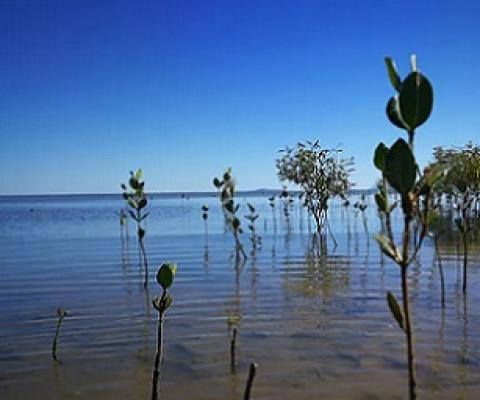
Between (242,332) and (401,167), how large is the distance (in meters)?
7.33

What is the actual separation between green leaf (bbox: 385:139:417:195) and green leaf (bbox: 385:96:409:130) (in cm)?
11

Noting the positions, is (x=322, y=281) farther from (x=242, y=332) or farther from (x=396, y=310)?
(x=396, y=310)

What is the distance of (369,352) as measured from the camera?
8602mm

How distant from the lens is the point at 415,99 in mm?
3029

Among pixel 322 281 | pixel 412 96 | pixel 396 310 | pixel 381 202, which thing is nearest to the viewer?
pixel 412 96

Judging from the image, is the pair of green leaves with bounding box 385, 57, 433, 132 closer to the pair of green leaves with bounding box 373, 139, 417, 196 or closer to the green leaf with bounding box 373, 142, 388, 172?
the pair of green leaves with bounding box 373, 139, 417, 196

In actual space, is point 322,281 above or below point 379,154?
below

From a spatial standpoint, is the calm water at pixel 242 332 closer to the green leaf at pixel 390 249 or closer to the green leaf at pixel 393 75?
the green leaf at pixel 390 249

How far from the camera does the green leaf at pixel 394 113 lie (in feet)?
10.5

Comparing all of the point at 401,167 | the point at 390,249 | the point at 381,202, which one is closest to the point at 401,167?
the point at 401,167

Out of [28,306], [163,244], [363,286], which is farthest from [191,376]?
[163,244]

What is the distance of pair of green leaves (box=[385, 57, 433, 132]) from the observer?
2.99m

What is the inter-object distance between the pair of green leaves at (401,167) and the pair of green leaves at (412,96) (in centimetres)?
12

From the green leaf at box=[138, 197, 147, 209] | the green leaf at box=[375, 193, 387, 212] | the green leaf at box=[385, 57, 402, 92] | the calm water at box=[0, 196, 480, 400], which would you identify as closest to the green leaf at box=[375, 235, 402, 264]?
the green leaf at box=[375, 193, 387, 212]
